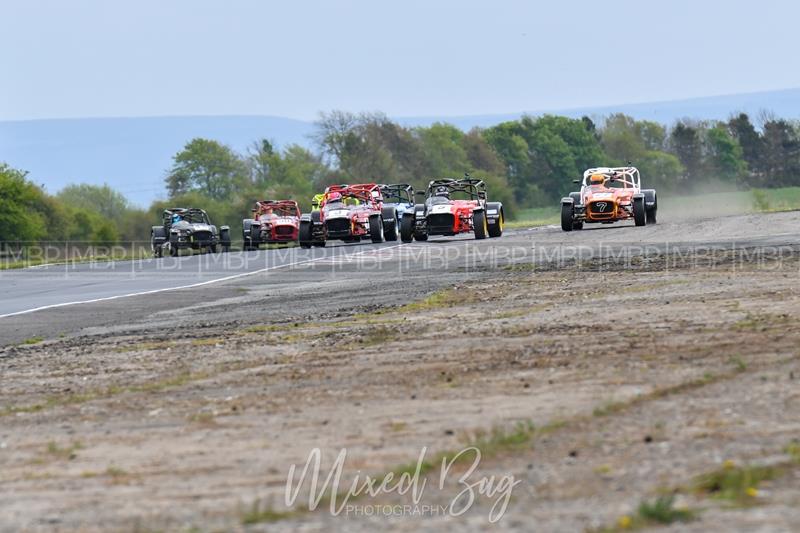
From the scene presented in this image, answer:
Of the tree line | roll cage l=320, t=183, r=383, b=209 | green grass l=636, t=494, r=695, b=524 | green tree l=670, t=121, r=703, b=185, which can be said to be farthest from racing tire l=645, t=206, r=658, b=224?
green tree l=670, t=121, r=703, b=185

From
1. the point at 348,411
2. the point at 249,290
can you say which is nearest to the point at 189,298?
the point at 249,290

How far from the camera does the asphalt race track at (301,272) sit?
20188 mm

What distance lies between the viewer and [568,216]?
4416cm

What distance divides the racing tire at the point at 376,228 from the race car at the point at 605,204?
219 inches

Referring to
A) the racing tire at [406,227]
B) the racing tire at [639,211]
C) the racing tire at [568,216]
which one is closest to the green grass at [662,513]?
the racing tire at [406,227]

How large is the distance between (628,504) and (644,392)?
9.58 ft

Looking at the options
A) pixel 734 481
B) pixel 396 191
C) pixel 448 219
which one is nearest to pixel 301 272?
pixel 448 219

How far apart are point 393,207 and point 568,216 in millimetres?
5570

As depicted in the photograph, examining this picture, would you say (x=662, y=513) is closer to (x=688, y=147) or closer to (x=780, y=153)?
(x=780, y=153)

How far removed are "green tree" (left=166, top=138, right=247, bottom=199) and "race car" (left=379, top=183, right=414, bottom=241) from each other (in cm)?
9686

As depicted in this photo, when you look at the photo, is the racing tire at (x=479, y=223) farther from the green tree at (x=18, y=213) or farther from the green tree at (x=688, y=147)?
the green tree at (x=688, y=147)

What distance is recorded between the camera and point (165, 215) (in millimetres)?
54094

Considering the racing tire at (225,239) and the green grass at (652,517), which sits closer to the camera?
the green grass at (652,517)

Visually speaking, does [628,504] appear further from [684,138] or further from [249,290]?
[684,138]
